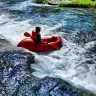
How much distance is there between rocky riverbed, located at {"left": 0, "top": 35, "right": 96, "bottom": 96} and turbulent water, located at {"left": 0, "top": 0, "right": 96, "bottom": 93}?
0.42 metres

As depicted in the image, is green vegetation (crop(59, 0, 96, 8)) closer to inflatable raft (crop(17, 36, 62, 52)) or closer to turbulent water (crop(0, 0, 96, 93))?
turbulent water (crop(0, 0, 96, 93))

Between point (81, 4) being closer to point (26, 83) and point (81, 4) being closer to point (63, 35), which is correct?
A: point (63, 35)

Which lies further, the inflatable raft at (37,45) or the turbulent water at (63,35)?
the inflatable raft at (37,45)

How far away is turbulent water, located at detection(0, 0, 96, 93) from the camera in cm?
952

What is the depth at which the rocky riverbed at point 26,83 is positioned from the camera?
25.1ft

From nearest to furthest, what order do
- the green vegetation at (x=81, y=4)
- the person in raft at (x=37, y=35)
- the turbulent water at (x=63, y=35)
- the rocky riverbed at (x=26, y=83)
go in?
1. the rocky riverbed at (x=26, y=83)
2. the turbulent water at (x=63, y=35)
3. the person in raft at (x=37, y=35)
4. the green vegetation at (x=81, y=4)

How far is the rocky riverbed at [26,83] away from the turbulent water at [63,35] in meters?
0.42

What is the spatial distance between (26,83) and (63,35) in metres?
7.44

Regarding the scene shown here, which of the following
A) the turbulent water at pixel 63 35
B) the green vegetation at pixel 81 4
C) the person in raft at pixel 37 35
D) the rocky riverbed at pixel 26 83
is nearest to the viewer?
the rocky riverbed at pixel 26 83

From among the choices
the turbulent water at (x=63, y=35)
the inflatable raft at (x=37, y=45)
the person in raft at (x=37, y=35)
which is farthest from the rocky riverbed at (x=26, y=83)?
the person in raft at (x=37, y=35)

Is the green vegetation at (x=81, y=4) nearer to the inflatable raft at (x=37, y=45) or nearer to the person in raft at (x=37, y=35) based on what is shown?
the inflatable raft at (x=37, y=45)

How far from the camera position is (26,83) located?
8.13 meters

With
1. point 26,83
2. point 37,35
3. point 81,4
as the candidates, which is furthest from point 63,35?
point 81,4

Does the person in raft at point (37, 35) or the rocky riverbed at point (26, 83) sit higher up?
the person in raft at point (37, 35)
